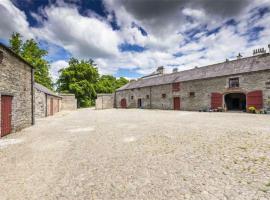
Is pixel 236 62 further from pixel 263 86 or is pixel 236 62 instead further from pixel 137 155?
pixel 137 155

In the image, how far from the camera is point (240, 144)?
5797 mm

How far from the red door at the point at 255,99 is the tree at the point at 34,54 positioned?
3713 centimetres

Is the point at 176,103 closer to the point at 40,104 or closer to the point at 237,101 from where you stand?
the point at 237,101

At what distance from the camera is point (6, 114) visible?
27.2ft

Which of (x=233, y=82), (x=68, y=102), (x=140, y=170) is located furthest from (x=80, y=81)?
(x=140, y=170)

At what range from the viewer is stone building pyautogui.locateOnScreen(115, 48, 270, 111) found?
57.8 ft

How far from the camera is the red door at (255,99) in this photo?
17.3m

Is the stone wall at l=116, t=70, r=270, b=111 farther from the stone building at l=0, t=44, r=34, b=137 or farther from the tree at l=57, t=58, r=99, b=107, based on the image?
the stone building at l=0, t=44, r=34, b=137

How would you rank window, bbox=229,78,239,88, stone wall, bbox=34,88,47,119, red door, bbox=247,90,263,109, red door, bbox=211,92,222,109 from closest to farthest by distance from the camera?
stone wall, bbox=34,88,47,119 < red door, bbox=247,90,263,109 < window, bbox=229,78,239,88 < red door, bbox=211,92,222,109

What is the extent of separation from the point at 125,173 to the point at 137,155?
1.21 metres

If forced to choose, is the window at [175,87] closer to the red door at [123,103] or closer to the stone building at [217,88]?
the stone building at [217,88]

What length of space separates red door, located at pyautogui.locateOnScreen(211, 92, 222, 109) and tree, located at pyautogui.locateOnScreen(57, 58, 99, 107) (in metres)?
30.6

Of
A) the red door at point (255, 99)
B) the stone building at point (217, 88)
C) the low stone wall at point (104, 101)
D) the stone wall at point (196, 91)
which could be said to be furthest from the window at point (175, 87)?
the low stone wall at point (104, 101)

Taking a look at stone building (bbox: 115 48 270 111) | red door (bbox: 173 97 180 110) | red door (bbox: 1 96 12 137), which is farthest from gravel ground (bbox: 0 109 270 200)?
red door (bbox: 173 97 180 110)
